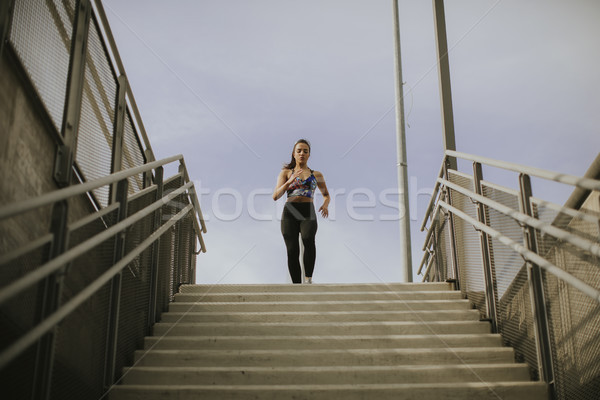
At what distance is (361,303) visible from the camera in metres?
5.22

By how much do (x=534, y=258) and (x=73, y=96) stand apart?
3.13 meters

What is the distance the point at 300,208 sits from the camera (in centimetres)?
655

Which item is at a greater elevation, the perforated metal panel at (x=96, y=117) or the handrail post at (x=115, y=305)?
the perforated metal panel at (x=96, y=117)

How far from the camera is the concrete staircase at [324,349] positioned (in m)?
3.76

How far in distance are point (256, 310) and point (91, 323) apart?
193 centimetres

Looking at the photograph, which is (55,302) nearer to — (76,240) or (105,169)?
(76,240)

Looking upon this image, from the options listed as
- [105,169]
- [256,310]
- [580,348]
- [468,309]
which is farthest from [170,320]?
[580,348]

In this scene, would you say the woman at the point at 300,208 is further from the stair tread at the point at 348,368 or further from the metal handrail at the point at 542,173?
the stair tread at the point at 348,368

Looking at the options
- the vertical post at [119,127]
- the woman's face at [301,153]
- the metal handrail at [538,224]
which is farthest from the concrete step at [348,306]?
the woman's face at [301,153]

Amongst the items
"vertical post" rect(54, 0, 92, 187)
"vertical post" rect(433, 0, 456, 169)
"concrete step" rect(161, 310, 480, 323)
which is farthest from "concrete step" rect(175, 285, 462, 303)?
"vertical post" rect(433, 0, 456, 169)

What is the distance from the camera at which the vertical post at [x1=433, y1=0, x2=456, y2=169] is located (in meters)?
7.74

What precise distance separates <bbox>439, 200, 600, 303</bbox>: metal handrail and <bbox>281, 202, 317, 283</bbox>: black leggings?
1.59 metres

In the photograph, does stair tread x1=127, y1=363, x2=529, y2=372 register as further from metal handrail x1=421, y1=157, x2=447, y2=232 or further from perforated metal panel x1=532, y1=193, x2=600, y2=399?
metal handrail x1=421, y1=157, x2=447, y2=232

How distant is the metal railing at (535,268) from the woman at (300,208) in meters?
1.54
